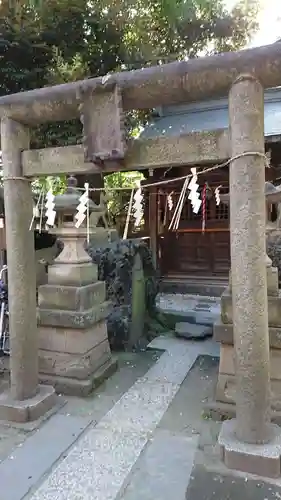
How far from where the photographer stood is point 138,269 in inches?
261

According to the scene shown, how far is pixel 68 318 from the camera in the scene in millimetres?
4602

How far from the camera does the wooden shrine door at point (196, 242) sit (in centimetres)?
990

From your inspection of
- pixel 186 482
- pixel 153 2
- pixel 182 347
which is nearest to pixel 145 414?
pixel 186 482

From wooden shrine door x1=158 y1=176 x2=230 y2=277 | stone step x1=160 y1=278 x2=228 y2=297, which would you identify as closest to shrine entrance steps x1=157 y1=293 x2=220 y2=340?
stone step x1=160 y1=278 x2=228 y2=297

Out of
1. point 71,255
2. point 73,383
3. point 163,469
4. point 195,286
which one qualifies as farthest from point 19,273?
point 195,286

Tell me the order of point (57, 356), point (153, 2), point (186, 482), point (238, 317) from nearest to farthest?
1. point (186, 482)
2. point (238, 317)
3. point (57, 356)
4. point (153, 2)

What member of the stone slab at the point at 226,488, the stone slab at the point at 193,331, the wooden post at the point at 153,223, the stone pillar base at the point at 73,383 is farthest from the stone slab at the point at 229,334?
the wooden post at the point at 153,223

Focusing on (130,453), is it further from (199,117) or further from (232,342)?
(199,117)

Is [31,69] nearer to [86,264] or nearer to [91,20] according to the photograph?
[91,20]

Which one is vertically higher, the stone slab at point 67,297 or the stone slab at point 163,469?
the stone slab at point 67,297

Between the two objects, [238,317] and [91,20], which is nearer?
[238,317]

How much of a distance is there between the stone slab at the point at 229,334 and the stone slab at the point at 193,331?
2876 mm

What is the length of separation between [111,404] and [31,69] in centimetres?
801

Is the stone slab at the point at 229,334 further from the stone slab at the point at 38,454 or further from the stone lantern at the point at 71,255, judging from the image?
the stone lantern at the point at 71,255
